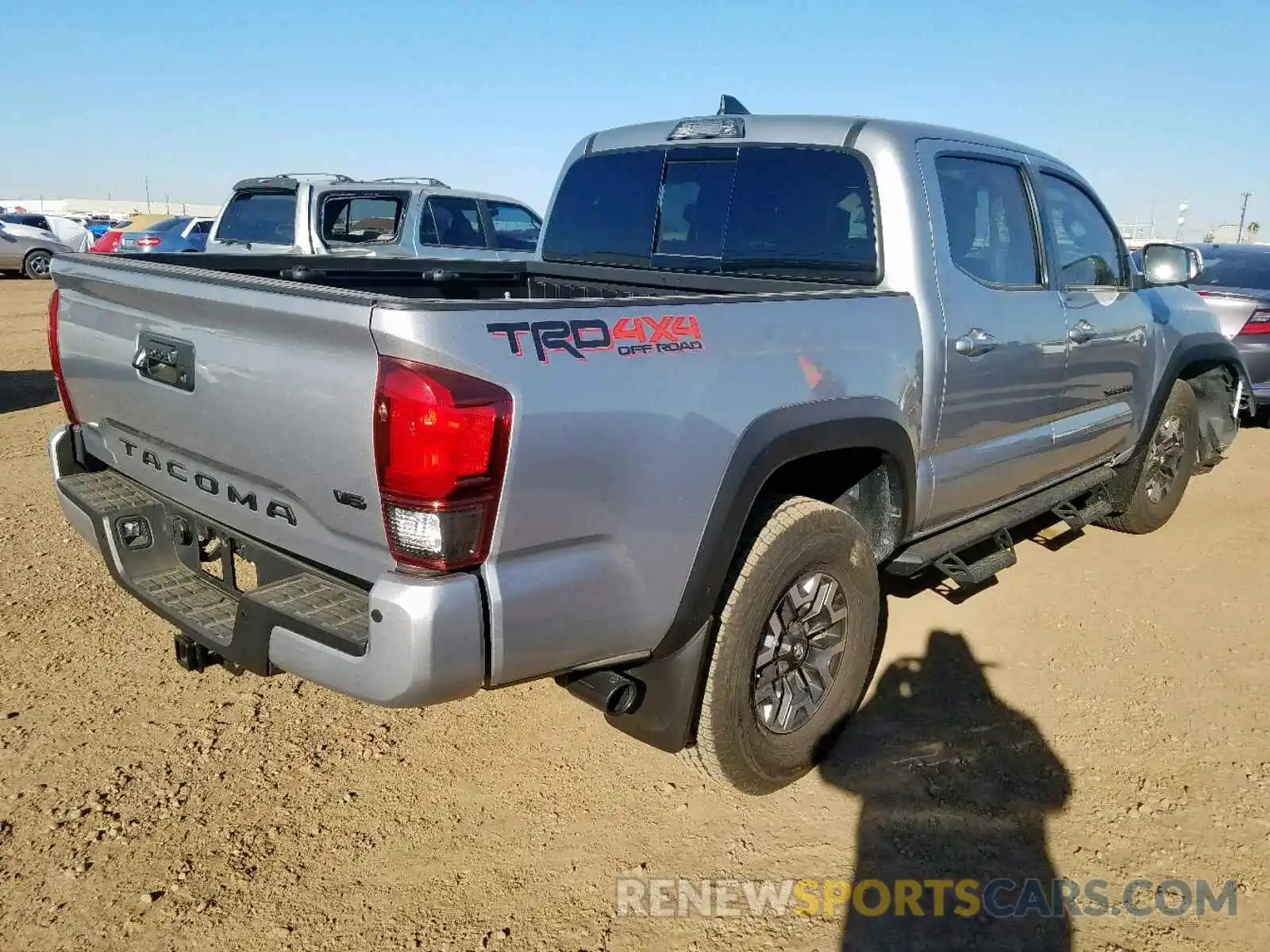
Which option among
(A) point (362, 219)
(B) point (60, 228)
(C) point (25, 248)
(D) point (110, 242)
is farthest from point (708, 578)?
(B) point (60, 228)

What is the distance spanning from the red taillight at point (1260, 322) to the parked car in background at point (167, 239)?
1543cm

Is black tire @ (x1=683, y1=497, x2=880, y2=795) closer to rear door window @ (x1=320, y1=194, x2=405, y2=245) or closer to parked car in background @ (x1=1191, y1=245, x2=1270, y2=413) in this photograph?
parked car in background @ (x1=1191, y1=245, x2=1270, y2=413)

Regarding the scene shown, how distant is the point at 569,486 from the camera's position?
2168 millimetres

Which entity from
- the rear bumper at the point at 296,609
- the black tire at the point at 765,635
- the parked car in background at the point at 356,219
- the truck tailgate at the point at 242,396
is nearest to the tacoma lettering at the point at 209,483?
the truck tailgate at the point at 242,396

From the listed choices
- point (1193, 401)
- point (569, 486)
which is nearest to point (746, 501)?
point (569, 486)

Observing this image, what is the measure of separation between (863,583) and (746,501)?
845mm

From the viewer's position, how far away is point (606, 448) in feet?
7.27

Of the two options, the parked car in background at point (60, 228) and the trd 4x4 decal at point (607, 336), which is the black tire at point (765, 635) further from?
the parked car in background at point (60, 228)

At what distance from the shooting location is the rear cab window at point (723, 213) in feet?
11.2

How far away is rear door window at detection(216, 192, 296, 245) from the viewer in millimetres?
10258

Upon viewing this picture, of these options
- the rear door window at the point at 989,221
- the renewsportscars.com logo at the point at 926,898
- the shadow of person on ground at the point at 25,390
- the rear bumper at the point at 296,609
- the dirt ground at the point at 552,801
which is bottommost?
the renewsportscars.com logo at the point at 926,898

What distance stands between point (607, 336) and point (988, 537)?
226 centimetres

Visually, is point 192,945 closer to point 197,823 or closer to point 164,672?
point 197,823

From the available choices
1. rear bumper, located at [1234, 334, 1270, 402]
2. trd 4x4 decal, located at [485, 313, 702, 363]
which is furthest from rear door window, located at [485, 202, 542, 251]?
trd 4x4 decal, located at [485, 313, 702, 363]
